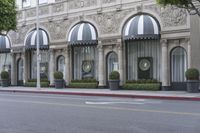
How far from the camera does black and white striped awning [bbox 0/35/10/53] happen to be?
4050 centimetres

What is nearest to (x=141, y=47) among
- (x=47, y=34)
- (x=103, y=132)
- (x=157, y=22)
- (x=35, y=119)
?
(x=157, y=22)

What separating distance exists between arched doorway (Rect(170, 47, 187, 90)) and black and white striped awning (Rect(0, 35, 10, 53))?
1843 cm

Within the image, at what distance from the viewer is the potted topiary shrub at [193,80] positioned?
25.4m

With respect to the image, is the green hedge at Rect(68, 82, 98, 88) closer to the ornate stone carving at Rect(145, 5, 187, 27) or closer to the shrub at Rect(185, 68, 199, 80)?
the ornate stone carving at Rect(145, 5, 187, 27)

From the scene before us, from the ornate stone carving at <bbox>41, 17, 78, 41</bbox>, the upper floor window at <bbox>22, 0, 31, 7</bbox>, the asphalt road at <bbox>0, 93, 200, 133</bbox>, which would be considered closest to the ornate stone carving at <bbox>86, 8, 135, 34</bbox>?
the ornate stone carving at <bbox>41, 17, 78, 41</bbox>

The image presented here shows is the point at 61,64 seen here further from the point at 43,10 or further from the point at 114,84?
the point at 114,84

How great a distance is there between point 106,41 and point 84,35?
6.41 ft

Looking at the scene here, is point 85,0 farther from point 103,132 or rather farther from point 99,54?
point 103,132

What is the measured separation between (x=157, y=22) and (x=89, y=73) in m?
8.04

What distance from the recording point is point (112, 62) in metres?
32.5

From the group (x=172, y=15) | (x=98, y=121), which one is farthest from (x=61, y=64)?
(x=98, y=121)

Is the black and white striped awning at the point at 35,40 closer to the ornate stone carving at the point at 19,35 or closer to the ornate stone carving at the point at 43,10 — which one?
the ornate stone carving at the point at 19,35

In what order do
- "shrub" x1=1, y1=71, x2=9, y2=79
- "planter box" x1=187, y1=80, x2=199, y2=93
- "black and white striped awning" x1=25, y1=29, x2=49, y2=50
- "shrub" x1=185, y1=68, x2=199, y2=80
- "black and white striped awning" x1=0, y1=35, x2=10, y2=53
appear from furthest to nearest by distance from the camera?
1. "black and white striped awning" x1=0, y1=35, x2=10, y2=53
2. "shrub" x1=1, y1=71, x2=9, y2=79
3. "black and white striped awning" x1=25, y1=29, x2=49, y2=50
4. "shrub" x1=185, y1=68, x2=199, y2=80
5. "planter box" x1=187, y1=80, x2=199, y2=93

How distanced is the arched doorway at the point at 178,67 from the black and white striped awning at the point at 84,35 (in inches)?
271
